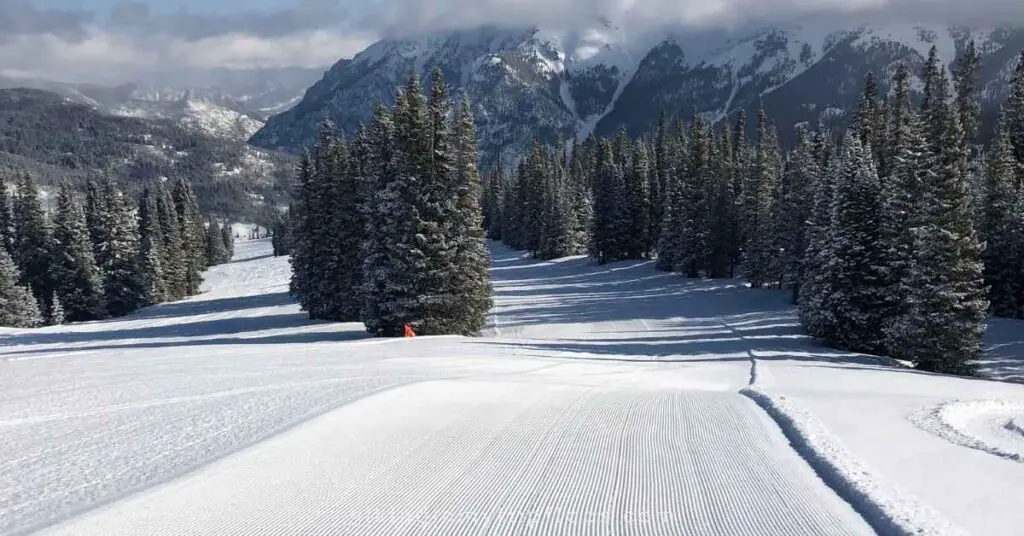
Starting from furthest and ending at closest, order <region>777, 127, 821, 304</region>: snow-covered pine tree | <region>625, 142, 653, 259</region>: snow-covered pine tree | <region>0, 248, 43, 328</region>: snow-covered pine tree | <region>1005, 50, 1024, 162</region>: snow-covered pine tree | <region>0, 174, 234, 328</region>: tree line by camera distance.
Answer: <region>625, 142, 653, 259</region>: snow-covered pine tree, <region>0, 174, 234, 328</region>: tree line, <region>1005, 50, 1024, 162</region>: snow-covered pine tree, <region>0, 248, 43, 328</region>: snow-covered pine tree, <region>777, 127, 821, 304</region>: snow-covered pine tree

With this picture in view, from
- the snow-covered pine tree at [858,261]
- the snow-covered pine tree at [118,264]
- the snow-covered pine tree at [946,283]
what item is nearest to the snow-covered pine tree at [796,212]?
the snow-covered pine tree at [858,261]

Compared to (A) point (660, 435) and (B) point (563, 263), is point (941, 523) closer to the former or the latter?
(A) point (660, 435)

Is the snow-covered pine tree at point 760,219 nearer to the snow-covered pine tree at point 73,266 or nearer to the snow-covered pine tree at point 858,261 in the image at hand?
the snow-covered pine tree at point 858,261

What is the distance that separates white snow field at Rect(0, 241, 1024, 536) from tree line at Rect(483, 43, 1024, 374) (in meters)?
12.7

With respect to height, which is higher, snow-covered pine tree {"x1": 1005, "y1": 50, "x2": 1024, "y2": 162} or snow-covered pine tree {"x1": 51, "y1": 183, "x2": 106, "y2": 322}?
snow-covered pine tree {"x1": 1005, "y1": 50, "x2": 1024, "y2": 162}

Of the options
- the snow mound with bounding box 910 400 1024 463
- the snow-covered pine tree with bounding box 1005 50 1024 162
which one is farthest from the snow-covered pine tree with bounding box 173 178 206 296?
the snow-covered pine tree with bounding box 1005 50 1024 162

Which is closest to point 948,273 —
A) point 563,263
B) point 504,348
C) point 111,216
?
point 504,348

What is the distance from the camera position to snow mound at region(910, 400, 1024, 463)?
8.18 metres

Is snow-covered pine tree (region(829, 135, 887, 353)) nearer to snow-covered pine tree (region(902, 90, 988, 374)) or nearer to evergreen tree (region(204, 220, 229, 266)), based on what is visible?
snow-covered pine tree (region(902, 90, 988, 374))

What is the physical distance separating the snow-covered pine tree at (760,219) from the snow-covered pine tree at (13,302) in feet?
180

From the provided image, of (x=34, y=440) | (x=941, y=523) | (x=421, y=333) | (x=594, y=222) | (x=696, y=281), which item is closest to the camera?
(x=941, y=523)

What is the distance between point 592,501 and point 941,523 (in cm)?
268

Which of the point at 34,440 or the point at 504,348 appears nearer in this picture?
the point at 34,440

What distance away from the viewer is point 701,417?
377 inches
